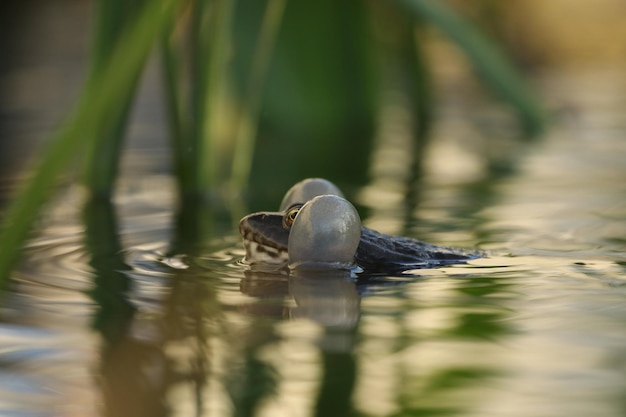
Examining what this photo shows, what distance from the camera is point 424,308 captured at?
143 cm

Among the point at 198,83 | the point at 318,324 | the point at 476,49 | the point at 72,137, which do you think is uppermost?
the point at 476,49

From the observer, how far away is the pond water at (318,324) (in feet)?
3.51

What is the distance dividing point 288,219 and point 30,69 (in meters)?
5.20

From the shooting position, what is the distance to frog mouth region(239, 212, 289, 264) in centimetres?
167

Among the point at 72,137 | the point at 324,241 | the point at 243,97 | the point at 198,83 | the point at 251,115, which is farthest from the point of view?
the point at 243,97

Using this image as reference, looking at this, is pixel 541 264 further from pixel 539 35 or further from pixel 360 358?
pixel 539 35

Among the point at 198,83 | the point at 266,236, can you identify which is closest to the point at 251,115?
the point at 198,83

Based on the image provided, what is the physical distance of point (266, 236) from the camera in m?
1.67

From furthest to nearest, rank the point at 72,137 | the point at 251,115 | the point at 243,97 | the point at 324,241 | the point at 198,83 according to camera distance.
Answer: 1. the point at 243,97
2. the point at 251,115
3. the point at 198,83
4. the point at 324,241
5. the point at 72,137

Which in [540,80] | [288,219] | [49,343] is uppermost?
[540,80]

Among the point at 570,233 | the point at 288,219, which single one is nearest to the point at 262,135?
the point at 570,233

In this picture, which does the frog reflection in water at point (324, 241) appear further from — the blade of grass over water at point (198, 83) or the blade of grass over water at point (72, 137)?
the blade of grass over water at point (198, 83)

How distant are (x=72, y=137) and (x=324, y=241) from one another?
0.45 m

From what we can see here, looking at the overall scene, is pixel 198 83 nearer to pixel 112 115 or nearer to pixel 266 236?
pixel 112 115
